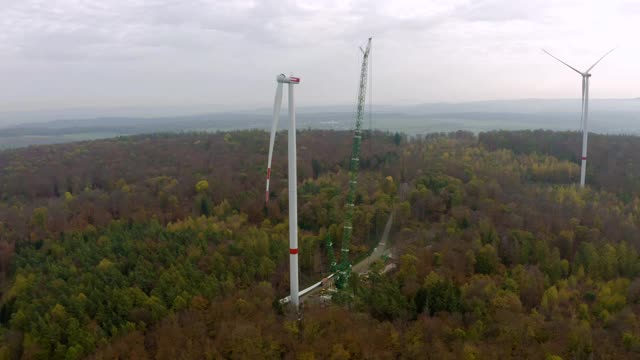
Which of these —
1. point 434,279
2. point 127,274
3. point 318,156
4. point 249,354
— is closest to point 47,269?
point 127,274

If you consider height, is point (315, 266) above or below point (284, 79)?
below

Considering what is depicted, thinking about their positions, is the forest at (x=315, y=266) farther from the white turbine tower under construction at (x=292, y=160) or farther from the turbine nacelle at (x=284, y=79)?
the turbine nacelle at (x=284, y=79)

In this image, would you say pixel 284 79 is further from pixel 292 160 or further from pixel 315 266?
pixel 315 266

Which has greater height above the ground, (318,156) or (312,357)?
(318,156)

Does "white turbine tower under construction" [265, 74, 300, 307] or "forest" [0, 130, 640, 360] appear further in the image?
"white turbine tower under construction" [265, 74, 300, 307]

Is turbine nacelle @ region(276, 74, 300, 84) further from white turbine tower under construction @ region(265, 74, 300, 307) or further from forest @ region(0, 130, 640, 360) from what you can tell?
forest @ region(0, 130, 640, 360)

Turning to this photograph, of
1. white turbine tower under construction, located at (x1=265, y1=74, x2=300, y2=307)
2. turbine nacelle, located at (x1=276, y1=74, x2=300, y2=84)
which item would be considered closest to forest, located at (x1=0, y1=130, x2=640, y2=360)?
white turbine tower under construction, located at (x1=265, y1=74, x2=300, y2=307)

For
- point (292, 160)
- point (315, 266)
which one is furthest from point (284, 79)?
point (315, 266)

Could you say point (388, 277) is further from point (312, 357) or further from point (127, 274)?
point (127, 274)
